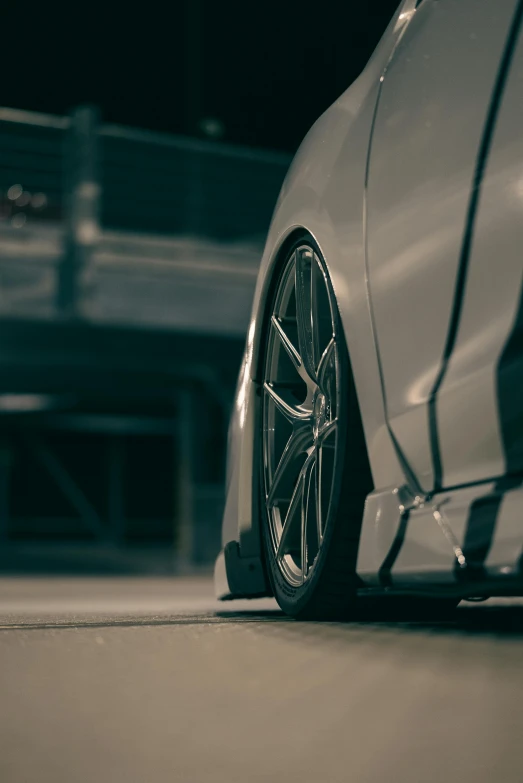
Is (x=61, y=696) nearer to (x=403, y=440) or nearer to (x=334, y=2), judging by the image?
(x=403, y=440)

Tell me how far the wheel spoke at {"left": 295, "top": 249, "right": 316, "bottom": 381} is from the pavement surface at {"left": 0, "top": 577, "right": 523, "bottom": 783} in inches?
24.4

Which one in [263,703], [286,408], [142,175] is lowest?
[263,703]

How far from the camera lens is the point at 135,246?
991cm

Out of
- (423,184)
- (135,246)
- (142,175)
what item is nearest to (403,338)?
(423,184)

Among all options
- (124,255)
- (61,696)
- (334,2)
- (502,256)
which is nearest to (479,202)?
(502,256)

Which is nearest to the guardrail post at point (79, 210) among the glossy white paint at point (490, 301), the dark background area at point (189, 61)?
the dark background area at point (189, 61)

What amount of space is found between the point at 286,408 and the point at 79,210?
7.34 meters

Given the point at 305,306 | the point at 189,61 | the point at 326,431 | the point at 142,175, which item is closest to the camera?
the point at 326,431

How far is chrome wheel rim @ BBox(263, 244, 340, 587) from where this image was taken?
254cm

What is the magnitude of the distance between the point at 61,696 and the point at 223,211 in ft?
30.8

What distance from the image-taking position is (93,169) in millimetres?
10102

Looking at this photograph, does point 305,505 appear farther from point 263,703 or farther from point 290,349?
point 263,703

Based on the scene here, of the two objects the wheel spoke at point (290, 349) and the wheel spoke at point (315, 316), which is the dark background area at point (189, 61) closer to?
the wheel spoke at point (290, 349)

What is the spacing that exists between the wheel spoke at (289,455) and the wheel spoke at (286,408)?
31mm
